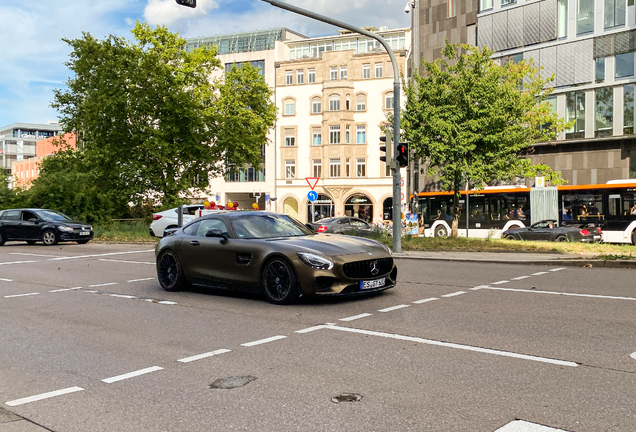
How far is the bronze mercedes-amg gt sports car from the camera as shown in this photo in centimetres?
880

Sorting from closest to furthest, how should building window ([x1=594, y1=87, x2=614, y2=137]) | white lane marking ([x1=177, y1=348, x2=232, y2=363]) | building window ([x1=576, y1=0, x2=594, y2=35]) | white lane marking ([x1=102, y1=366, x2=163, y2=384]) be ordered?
white lane marking ([x1=102, y1=366, x2=163, y2=384]), white lane marking ([x1=177, y1=348, x2=232, y2=363]), building window ([x1=594, y1=87, x2=614, y2=137]), building window ([x1=576, y1=0, x2=594, y2=35])

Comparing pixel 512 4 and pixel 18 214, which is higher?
pixel 512 4

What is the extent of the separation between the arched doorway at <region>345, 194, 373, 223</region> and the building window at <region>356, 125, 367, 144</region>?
209 inches

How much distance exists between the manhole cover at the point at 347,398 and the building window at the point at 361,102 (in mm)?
60762

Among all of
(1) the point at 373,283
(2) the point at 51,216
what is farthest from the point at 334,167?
(1) the point at 373,283

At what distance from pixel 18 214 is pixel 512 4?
A: 35438 millimetres

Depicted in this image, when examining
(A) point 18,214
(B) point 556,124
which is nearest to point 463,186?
(B) point 556,124

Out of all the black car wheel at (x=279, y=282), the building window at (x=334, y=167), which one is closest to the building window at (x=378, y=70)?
the building window at (x=334, y=167)

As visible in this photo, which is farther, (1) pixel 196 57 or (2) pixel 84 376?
(1) pixel 196 57

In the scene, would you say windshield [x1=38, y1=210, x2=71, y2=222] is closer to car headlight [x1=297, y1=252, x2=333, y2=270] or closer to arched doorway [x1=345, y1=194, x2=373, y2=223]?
car headlight [x1=297, y1=252, x2=333, y2=270]

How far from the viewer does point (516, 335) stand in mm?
6734

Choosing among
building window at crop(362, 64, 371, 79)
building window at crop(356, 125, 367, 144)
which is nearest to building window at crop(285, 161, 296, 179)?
building window at crop(356, 125, 367, 144)

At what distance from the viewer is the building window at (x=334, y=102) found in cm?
6481

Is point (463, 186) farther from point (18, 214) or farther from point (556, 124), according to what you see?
point (18, 214)
